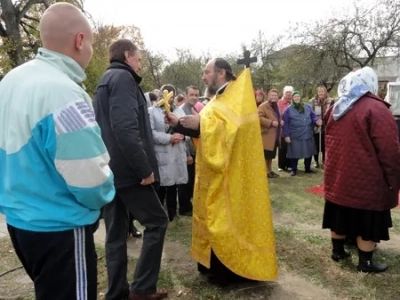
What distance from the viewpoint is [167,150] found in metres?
5.04

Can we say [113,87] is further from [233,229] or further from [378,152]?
[378,152]

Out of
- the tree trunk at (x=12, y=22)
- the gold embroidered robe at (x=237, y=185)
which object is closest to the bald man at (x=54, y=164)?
the gold embroidered robe at (x=237, y=185)

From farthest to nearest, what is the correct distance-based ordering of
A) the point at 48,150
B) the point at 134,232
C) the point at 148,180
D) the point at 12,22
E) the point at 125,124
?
the point at 12,22, the point at 134,232, the point at 148,180, the point at 125,124, the point at 48,150

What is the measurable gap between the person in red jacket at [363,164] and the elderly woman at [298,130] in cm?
458

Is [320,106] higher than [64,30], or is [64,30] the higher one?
[64,30]

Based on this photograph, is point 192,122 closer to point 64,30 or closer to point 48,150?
point 64,30

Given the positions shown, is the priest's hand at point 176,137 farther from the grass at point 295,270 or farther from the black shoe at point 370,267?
the black shoe at point 370,267

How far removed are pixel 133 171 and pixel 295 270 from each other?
1828 millimetres

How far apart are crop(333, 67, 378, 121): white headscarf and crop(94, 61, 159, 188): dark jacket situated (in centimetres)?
173

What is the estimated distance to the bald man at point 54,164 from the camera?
1.59 metres

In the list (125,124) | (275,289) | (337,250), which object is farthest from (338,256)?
(125,124)

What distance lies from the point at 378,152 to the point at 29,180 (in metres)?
2.75

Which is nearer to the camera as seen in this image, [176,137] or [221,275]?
[221,275]

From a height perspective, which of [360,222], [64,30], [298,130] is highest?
[64,30]
